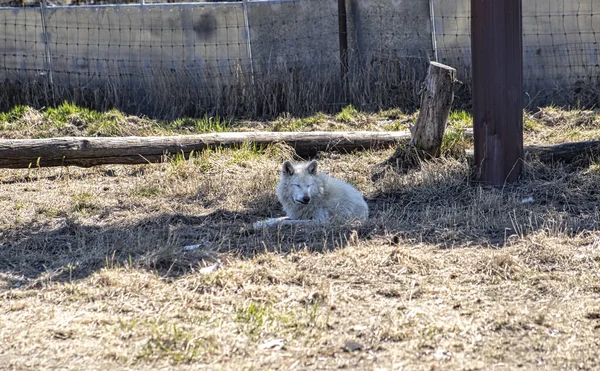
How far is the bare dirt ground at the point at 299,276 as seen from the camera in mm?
4418

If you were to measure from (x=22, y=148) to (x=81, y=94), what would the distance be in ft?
10.9

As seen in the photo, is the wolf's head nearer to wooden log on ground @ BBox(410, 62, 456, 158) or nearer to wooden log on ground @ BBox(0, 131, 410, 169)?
wooden log on ground @ BBox(410, 62, 456, 158)

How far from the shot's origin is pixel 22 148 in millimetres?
9070

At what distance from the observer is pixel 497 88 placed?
8172 mm

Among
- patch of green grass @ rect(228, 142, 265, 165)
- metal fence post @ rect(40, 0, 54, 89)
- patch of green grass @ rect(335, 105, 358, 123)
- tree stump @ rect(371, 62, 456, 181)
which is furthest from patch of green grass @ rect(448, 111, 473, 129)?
metal fence post @ rect(40, 0, 54, 89)

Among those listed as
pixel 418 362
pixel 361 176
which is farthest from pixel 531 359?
pixel 361 176

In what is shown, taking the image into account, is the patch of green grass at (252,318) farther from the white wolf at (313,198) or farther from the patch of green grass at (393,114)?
the patch of green grass at (393,114)

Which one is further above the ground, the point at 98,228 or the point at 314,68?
the point at 314,68

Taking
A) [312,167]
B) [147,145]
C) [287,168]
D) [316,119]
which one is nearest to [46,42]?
[147,145]

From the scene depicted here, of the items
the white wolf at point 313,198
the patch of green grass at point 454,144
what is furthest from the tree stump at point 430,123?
the white wolf at point 313,198

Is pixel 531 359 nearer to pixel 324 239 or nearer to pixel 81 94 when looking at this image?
pixel 324 239

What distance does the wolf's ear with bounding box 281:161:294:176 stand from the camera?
7730 millimetres

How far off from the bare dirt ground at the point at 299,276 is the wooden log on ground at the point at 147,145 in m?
0.46

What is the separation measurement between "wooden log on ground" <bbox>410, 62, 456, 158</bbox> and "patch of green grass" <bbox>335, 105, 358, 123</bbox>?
2460 millimetres
